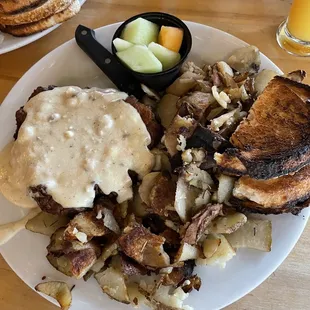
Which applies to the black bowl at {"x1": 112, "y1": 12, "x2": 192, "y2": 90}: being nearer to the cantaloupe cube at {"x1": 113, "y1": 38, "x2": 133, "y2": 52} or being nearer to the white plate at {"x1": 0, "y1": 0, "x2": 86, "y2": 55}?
the cantaloupe cube at {"x1": 113, "y1": 38, "x2": 133, "y2": 52}

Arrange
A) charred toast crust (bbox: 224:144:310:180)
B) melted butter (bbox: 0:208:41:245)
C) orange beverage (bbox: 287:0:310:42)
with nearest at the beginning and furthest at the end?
charred toast crust (bbox: 224:144:310:180) → melted butter (bbox: 0:208:41:245) → orange beverage (bbox: 287:0:310:42)

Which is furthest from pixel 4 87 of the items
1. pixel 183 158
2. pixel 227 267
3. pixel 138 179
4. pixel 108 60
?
pixel 227 267

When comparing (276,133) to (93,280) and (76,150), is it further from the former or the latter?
(93,280)

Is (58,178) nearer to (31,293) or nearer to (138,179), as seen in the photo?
(138,179)

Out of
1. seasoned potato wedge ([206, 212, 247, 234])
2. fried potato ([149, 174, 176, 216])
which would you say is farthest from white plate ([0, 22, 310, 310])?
fried potato ([149, 174, 176, 216])

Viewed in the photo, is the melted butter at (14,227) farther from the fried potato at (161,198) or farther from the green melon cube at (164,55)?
the green melon cube at (164,55)

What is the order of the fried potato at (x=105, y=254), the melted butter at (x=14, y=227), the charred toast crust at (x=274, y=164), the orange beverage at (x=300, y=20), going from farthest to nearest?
the orange beverage at (x=300, y=20), the melted butter at (x=14, y=227), the fried potato at (x=105, y=254), the charred toast crust at (x=274, y=164)

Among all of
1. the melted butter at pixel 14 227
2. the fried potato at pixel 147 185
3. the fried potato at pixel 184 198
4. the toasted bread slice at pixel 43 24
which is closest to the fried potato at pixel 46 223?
the melted butter at pixel 14 227
